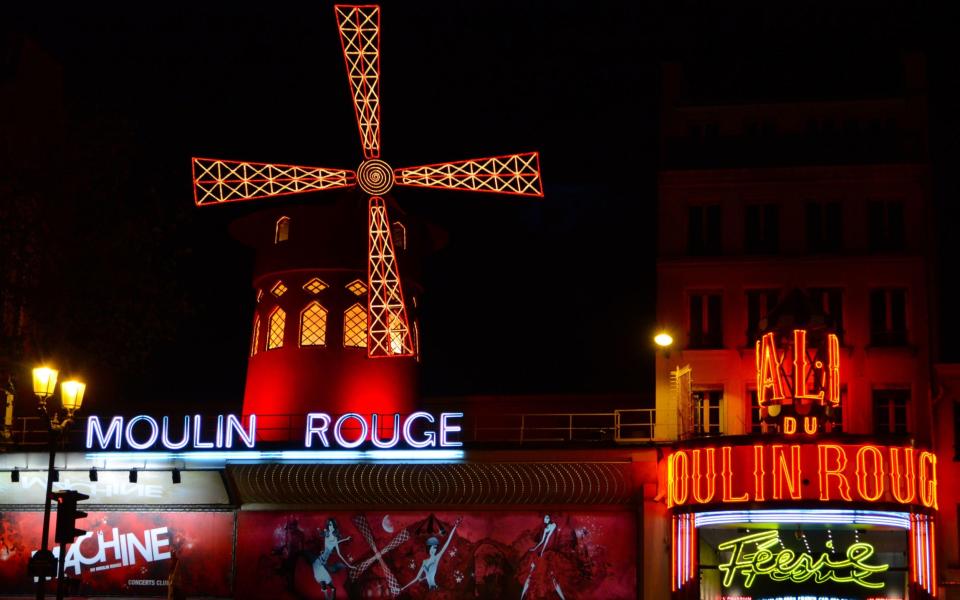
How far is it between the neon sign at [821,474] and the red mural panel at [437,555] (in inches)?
109

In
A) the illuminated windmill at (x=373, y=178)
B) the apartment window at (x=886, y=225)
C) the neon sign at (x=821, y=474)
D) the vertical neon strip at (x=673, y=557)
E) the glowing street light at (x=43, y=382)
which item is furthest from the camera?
the illuminated windmill at (x=373, y=178)

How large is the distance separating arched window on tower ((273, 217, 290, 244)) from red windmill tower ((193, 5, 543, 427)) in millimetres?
59

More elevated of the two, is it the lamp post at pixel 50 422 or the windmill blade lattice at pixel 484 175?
the windmill blade lattice at pixel 484 175

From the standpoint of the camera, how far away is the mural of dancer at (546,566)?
23453mm

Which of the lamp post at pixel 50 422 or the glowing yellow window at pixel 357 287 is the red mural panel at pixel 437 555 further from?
the lamp post at pixel 50 422

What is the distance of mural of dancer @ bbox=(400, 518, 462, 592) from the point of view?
23828mm

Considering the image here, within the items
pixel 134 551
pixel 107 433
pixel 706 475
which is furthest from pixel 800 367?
pixel 134 551

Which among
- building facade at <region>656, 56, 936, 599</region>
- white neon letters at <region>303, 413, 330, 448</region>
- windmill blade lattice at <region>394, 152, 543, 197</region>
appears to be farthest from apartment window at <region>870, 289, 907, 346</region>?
white neon letters at <region>303, 413, 330, 448</region>

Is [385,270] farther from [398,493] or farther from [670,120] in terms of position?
[670,120]

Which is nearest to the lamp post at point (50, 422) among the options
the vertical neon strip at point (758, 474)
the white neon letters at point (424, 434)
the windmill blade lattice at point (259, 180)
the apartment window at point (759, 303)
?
the white neon letters at point (424, 434)

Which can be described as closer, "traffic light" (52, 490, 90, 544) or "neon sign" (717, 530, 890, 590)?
"traffic light" (52, 490, 90, 544)

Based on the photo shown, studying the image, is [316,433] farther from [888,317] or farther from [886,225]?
[886,225]

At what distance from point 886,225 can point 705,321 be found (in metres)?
3.51

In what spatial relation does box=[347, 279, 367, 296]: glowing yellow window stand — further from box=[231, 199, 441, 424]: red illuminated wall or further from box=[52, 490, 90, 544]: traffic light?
box=[52, 490, 90, 544]: traffic light
